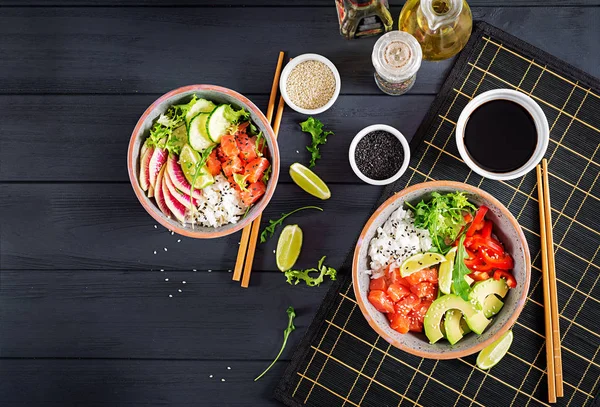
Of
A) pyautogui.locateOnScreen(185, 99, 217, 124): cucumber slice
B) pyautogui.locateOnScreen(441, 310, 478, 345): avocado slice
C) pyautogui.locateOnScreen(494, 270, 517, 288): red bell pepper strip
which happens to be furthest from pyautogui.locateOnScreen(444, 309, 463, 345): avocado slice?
pyautogui.locateOnScreen(185, 99, 217, 124): cucumber slice

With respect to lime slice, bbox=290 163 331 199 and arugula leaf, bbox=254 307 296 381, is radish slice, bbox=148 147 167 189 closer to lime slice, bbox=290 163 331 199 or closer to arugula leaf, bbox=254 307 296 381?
lime slice, bbox=290 163 331 199

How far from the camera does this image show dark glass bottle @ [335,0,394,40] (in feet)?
6.60

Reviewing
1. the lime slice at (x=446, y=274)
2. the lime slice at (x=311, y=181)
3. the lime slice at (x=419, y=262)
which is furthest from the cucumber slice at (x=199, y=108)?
the lime slice at (x=446, y=274)

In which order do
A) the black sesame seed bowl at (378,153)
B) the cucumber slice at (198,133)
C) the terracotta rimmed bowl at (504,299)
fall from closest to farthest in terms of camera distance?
the terracotta rimmed bowl at (504,299), the cucumber slice at (198,133), the black sesame seed bowl at (378,153)

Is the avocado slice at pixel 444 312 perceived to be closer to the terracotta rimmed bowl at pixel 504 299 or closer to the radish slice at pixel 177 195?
the terracotta rimmed bowl at pixel 504 299

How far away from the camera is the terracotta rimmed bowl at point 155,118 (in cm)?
201

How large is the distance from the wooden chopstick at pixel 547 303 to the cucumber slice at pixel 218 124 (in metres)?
1.13

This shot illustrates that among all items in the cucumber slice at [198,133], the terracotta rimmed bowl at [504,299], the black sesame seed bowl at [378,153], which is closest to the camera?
the terracotta rimmed bowl at [504,299]

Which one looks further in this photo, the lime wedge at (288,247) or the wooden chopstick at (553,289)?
the lime wedge at (288,247)

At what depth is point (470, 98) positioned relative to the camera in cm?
221

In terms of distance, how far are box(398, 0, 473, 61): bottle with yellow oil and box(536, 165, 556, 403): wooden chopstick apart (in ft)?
1.77

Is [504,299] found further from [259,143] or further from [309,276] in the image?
[259,143]

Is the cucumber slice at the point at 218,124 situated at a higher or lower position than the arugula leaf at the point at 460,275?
higher

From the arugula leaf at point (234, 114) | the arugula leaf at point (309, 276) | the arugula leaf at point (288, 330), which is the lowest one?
the arugula leaf at point (288, 330)
